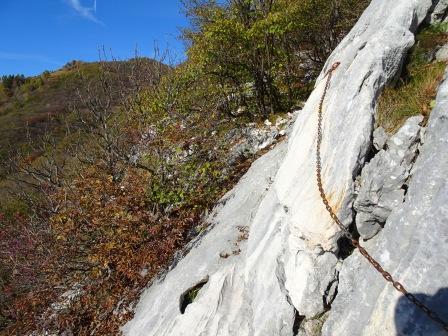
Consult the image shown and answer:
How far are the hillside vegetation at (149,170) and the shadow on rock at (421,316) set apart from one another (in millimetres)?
6721

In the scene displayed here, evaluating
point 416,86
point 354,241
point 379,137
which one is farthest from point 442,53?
point 354,241

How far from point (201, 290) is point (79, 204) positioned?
17.0 ft

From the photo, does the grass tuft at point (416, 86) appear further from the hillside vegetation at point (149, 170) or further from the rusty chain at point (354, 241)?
the hillside vegetation at point (149, 170)

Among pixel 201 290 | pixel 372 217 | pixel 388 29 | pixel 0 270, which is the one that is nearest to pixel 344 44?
pixel 388 29

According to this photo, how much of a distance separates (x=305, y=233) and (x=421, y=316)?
67.4 inches

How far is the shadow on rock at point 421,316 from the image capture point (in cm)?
308

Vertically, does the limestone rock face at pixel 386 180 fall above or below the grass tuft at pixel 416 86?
below

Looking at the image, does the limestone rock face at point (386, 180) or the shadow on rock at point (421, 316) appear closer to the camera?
the shadow on rock at point (421, 316)

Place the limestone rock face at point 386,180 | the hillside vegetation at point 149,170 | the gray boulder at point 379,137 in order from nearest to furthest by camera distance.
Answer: the limestone rock face at point 386,180
the gray boulder at point 379,137
the hillside vegetation at point 149,170

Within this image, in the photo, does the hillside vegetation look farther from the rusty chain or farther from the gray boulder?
the gray boulder

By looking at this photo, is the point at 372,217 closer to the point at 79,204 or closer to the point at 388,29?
the point at 388,29

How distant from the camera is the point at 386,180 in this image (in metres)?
3.97

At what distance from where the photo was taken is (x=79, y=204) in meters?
10.6

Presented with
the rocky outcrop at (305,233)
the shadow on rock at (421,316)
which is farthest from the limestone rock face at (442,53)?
the shadow on rock at (421,316)
